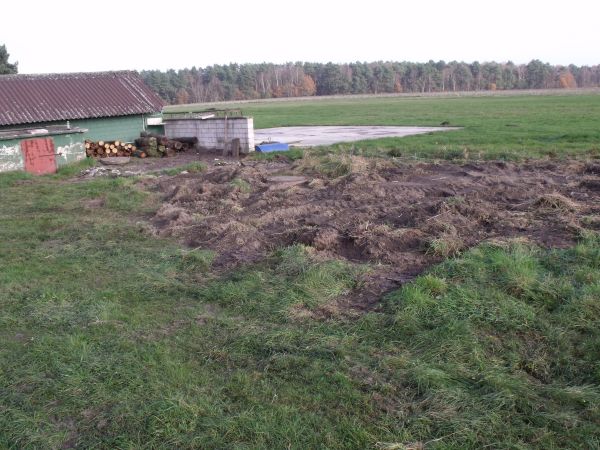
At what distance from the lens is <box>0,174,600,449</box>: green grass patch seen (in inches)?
149

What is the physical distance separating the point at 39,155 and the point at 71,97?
6010mm

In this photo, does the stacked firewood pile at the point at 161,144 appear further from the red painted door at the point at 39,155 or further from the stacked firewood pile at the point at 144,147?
the red painted door at the point at 39,155

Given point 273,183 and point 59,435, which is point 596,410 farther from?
point 273,183

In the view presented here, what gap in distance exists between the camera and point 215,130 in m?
22.0

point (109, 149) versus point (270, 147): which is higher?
point (109, 149)

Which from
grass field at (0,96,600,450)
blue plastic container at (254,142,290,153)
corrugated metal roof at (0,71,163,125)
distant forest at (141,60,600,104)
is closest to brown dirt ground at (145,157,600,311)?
grass field at (0,96,600,450)

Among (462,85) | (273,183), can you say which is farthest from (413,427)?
(462,85)

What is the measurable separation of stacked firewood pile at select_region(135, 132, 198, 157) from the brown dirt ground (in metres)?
8.02

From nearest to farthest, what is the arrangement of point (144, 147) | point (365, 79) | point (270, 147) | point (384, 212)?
point (384, 212)
point (270, 147)
point (144, 147)
point (365, 79)

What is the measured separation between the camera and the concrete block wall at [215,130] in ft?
68.6

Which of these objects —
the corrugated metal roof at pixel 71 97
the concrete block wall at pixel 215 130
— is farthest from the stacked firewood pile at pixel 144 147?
the corrugated metal roof at pixel 71 97

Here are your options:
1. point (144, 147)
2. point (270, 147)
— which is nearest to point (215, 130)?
point (270, 147)

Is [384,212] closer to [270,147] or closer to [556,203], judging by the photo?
[556,203]

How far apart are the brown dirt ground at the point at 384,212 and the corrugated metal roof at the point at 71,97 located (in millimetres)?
9958
